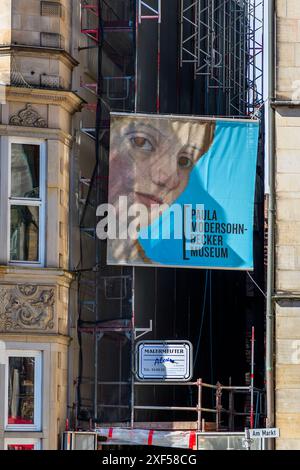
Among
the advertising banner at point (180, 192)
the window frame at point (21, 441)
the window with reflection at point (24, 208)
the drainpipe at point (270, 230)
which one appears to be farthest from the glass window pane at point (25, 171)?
the drainpipe at point (270, 230)

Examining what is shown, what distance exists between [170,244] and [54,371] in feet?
11.0

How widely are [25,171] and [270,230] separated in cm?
478

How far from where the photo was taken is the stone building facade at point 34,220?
1144 inches

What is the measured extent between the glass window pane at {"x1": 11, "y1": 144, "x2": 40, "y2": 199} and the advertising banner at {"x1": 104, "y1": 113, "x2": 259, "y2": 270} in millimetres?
1560

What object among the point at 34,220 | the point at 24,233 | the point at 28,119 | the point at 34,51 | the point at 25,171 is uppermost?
the point at 34,51

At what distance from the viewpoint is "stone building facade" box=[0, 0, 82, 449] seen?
29.0 metres

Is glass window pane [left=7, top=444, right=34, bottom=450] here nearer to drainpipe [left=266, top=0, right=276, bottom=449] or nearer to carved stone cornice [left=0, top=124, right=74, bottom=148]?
drainpipe [left=266, top=0, right=276, bottom=449]

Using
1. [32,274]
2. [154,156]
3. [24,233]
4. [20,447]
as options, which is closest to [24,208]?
[24,233]

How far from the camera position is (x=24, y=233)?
2956 centimetres

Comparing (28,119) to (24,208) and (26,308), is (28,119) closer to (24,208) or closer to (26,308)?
(24,208)

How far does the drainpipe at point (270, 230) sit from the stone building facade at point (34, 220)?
372 cm

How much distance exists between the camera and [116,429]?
29750mm

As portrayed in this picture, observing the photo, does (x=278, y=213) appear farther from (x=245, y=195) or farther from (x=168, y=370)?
(x=168, y=370)

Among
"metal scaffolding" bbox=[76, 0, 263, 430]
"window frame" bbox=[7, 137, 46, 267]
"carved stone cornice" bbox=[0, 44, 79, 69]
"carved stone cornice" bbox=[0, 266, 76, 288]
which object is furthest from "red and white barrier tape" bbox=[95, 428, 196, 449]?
"carved stone cornice" bbox=[0, 44, 79, 69]
